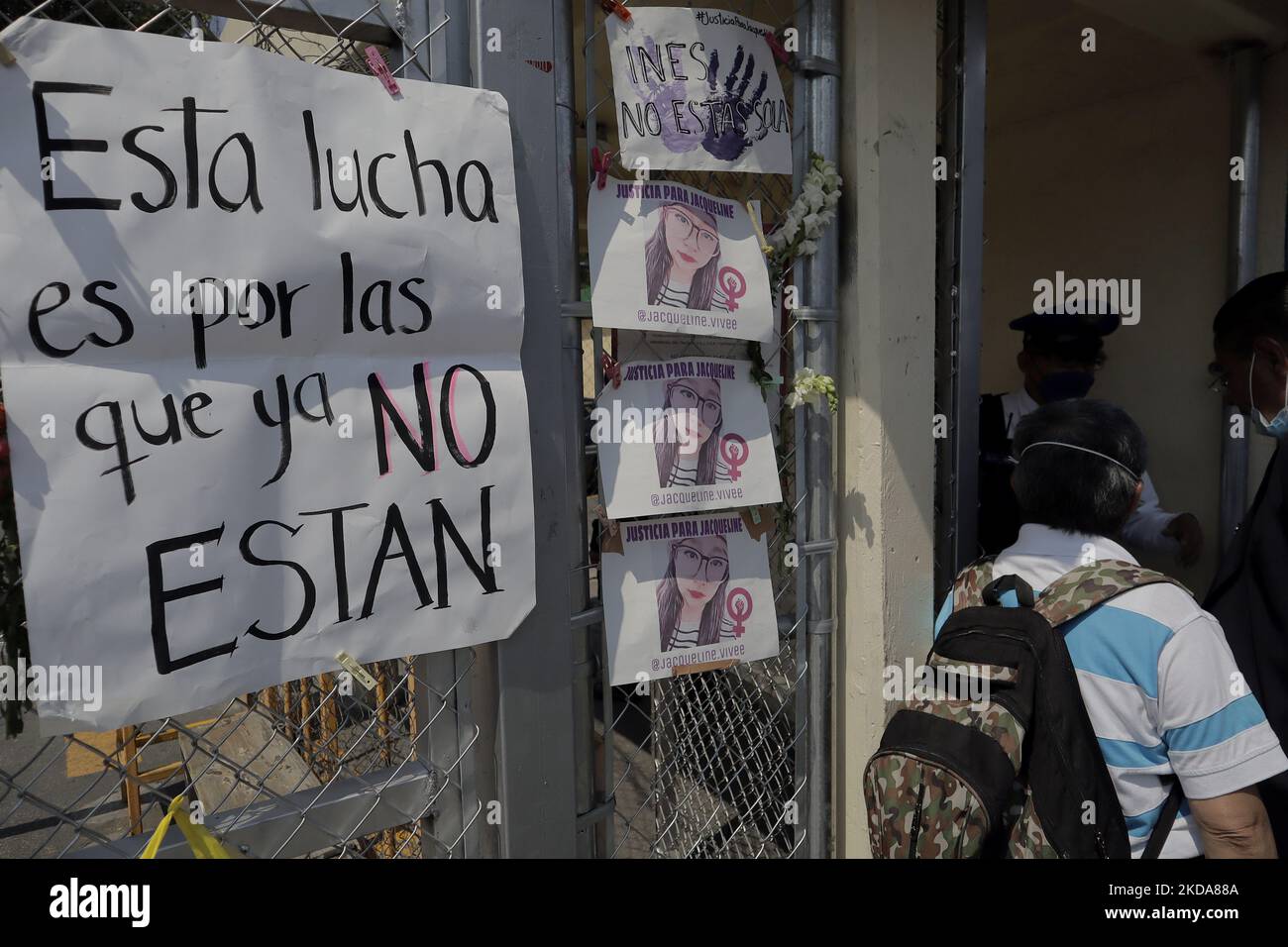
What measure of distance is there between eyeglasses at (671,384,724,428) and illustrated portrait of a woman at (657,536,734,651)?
0.95 feet

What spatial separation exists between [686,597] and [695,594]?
26 millimetres

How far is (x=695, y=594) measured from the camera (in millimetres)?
1834

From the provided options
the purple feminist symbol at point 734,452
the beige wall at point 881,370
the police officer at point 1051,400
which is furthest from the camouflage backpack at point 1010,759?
the police officer at point 1051,400

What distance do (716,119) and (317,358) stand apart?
107cm

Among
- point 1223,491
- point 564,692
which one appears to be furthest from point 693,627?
point 1223,491

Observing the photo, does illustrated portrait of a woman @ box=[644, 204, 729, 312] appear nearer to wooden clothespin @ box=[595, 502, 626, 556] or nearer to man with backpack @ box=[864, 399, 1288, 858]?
wooden clothespin @ box=[595, 502, 626, 556]

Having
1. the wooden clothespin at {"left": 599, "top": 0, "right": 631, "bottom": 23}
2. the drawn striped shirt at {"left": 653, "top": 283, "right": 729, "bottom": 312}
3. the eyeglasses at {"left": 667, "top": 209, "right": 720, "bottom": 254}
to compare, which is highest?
the wooden clothespin at {"left": 599, "top": 0, "right": 631, "bottom": 23}

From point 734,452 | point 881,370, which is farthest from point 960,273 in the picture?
point 734,452

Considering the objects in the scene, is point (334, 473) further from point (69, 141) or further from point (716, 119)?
point (716, 119)

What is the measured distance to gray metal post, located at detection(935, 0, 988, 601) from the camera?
2246 mm

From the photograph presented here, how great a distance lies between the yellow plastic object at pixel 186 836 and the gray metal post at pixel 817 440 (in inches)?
56.1

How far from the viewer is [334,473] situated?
1.38 meters

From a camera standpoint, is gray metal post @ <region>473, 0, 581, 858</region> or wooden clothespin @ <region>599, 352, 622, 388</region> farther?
wooden clothespin @ <region>599, 352, 622, 388</region>

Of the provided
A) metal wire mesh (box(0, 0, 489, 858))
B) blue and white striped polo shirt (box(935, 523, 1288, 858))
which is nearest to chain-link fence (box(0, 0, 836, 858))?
metal wire mesh (box(0, 0, 489, 858))
